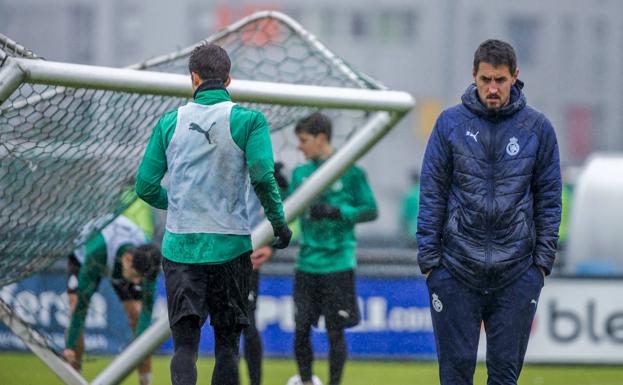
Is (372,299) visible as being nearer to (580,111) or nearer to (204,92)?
(204,92)

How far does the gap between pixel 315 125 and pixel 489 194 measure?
8.66 ft

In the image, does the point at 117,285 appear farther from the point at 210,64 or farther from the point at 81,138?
the point at 210,64

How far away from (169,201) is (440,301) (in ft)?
4.23

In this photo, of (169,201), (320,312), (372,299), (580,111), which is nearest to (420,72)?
(580,111)

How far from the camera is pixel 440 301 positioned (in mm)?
5762

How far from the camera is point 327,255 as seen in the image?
8352 millimetres

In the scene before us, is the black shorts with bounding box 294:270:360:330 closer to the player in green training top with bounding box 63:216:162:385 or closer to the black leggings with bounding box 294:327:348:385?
the black leggings with bounding box 294:327:348:385

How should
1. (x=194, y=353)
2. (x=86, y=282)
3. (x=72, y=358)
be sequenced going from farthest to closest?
1. (x=86, y=282)
2. (x=72, y=358)
3. (x=194, y=353)

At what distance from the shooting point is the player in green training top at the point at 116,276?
7.96m

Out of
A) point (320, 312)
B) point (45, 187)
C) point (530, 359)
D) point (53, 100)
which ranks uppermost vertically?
point (53, 100)

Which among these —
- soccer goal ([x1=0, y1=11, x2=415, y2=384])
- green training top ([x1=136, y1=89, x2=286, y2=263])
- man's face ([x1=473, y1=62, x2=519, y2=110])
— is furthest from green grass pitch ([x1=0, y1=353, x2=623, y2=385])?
man's face ([x1=473, y1=62, x2=519, y2=110])

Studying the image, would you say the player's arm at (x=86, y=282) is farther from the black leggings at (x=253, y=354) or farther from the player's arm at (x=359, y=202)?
the player's arm at (x=359, y=202)

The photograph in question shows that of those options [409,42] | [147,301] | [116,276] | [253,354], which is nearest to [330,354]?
[253,354]

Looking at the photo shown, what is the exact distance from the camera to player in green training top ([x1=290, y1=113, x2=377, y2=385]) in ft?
27.0
